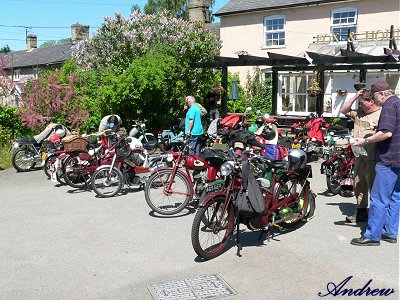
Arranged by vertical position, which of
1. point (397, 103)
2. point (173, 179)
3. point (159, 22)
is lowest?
point (173, 179)

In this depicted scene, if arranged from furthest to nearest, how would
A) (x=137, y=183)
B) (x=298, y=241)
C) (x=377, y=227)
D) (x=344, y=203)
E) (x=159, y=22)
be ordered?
(x=159, y=22) < (x=137, y=183) < (x=344, y=203) < (x=298, y=241) < (x=377, y=227)

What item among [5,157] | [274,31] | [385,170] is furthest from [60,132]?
[274,31]

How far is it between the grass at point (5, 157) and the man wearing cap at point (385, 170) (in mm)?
9451

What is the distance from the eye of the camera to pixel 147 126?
15.1m

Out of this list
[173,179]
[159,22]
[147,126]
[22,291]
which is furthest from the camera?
[159,22]

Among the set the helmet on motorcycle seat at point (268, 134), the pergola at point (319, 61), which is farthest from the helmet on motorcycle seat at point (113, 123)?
the pergola at point (319, 61)

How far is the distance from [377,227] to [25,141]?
27.9 ft

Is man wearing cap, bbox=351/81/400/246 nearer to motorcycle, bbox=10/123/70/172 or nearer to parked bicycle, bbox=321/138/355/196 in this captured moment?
parked bicycle, bbox=321/138/355/196

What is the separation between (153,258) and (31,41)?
49076 mm

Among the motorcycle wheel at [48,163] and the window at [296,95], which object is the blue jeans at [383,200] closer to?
the motorcycle wheel at [48,163]

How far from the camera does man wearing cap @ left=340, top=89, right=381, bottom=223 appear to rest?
5938mm

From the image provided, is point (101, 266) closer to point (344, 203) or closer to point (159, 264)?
point (159, 264)

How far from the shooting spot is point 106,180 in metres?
8.30

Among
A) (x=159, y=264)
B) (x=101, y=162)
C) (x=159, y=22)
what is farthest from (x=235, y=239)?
(x=159, y=22)
